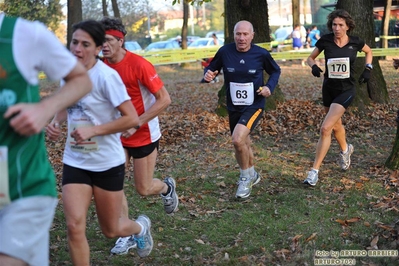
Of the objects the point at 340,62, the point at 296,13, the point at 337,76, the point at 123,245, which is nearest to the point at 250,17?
the point at 340,62

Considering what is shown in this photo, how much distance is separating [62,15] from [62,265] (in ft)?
121

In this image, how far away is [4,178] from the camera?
3035 millimetres

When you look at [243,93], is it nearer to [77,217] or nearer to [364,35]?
[77,217]

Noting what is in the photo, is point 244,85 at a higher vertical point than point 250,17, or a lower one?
lower

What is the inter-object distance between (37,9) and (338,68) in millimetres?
29306

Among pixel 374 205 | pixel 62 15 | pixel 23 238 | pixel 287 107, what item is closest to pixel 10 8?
pixel 62 15

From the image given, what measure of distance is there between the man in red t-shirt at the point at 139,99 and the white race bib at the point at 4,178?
7.90 feet

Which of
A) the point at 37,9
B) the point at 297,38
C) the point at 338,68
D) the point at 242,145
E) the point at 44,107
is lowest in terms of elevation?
the point at 242,145

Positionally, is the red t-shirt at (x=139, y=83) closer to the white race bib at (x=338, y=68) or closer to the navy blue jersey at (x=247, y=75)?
the navy blue jersey at (x=247, y=75)

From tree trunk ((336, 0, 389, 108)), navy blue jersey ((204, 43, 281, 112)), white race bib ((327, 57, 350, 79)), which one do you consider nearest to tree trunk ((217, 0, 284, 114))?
tree trunk ((336, 0, 389, 108))

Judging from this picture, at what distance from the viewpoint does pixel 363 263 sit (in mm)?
5125

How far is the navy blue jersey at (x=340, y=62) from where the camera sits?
811cm

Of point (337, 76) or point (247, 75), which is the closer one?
point (247, 75)

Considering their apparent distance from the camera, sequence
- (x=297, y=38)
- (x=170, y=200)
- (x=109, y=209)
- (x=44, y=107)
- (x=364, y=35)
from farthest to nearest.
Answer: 1. (x=297, y=38)
2. (x=364, y=35)
3. (x=170, y=200)
4. (x=109, y=209)
5. (x=44, y=107)
